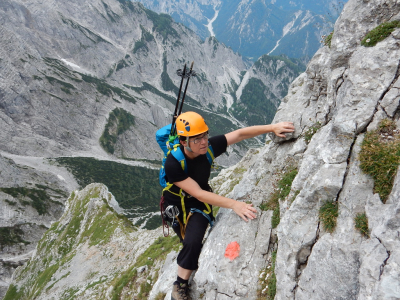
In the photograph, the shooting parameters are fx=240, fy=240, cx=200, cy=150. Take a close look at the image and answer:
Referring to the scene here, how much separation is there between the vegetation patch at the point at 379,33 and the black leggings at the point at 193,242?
303 inches

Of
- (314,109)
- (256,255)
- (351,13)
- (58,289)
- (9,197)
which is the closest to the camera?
(256,255)

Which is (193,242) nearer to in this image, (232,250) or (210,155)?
(232,250)

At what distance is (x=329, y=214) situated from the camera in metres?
6.03

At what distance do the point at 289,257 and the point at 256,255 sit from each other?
1.40 metres

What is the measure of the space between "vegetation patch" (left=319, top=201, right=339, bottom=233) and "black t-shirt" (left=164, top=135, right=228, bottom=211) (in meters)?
3.59

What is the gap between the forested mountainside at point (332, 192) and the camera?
16.8 ft

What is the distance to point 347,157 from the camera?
6453mm

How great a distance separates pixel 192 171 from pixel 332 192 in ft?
13.2

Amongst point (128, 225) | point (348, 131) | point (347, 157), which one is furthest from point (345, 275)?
point (128, 225)

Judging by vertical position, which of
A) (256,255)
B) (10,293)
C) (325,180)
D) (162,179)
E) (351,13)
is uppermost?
(351,13)

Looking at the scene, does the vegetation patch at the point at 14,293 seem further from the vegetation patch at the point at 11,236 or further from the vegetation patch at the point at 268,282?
the vegetation patch at the point at 11,236

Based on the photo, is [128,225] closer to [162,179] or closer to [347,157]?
[162,179]

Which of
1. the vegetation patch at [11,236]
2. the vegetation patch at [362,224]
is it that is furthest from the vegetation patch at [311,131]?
the vegetation patch at [11,236]

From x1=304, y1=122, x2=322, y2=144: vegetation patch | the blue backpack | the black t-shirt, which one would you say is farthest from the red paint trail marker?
x1=304, y1=122, x2=322, y2=144: vegetation patch
